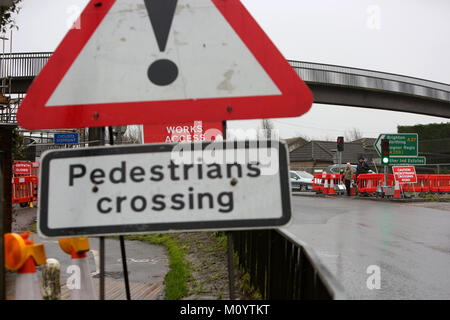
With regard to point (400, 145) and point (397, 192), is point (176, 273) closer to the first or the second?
point (397, 192)

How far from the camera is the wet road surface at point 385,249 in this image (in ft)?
20.4

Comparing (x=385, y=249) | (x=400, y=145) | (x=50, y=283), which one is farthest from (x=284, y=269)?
(x=400, y=145)

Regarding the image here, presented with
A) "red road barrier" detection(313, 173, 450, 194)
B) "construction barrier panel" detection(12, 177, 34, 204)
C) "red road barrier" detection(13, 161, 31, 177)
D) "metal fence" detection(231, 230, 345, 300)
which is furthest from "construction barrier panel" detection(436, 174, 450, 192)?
"metal fence" detection(231, 230, 345, 300)

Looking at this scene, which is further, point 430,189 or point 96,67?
point 430,189

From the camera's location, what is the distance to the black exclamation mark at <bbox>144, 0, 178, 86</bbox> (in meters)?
2.78

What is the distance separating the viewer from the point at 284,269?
3.64m

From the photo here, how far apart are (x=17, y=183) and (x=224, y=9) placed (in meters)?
19.3

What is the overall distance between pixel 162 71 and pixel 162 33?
205mm

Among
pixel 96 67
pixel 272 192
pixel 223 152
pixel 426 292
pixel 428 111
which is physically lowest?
pixel 426 292

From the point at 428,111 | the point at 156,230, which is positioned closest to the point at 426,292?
the point at 156,230

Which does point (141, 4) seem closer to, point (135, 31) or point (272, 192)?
point (135, 31)

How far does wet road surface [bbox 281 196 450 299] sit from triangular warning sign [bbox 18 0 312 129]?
70cm

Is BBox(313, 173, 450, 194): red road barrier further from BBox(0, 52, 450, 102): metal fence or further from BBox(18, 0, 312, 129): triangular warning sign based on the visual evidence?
BBox(18, 0, 312, 129): triangular warning sign
